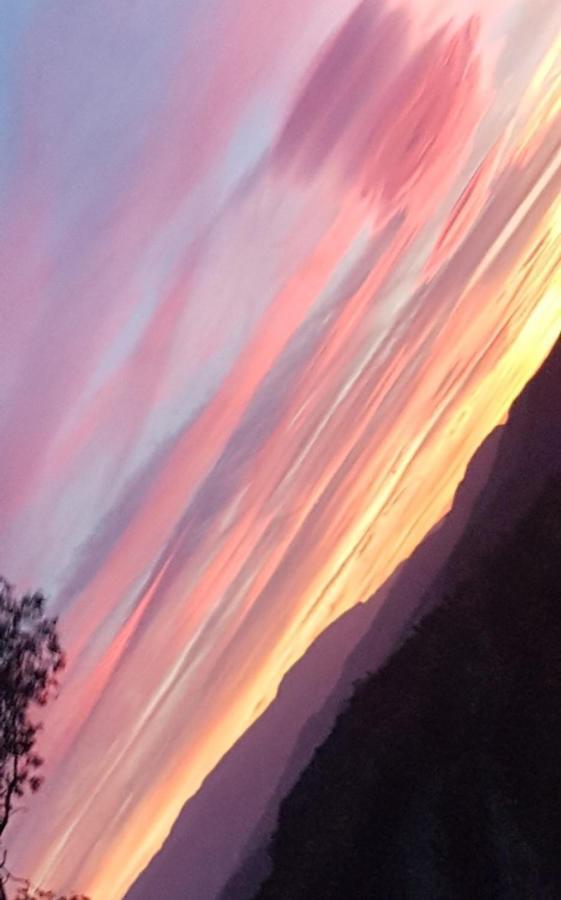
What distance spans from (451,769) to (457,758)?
2 cm

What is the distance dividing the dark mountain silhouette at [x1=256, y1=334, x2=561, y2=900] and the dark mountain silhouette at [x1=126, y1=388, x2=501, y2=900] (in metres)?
0.03

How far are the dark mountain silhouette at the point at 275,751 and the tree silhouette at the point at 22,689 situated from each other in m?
0.27

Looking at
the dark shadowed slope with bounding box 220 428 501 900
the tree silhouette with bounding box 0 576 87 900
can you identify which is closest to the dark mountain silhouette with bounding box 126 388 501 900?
the dark shadowed slope with bounding box 220 428 501 900

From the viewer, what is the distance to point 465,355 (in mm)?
1732

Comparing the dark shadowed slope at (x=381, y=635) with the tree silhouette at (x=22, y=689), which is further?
the dark shadowed slope at (x=381, y=635)

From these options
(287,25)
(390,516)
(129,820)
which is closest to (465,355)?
(390,516)

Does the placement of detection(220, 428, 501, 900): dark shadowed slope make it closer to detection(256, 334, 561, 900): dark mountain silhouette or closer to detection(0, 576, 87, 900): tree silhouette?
detection(256, 334, 561, 900): dark mountain silhouette

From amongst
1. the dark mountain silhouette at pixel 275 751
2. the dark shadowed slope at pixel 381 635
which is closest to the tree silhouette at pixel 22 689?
the dark mountain silhouette at pixel 275 751

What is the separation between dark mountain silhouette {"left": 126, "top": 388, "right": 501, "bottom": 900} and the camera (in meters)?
1.38

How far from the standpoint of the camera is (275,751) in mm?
1521

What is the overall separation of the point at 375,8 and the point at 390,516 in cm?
86

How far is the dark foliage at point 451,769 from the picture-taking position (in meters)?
1.40

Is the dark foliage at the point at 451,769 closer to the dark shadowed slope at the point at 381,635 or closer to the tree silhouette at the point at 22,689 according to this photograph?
the dark shadowed slope at the point at 381,635

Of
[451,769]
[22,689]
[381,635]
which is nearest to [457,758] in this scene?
[451,769]
